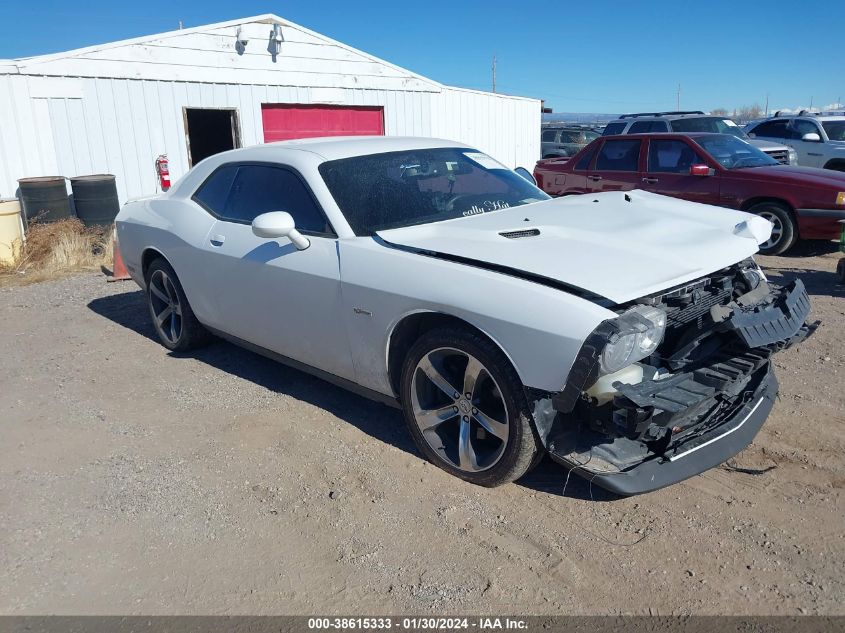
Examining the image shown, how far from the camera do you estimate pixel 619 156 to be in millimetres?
9586

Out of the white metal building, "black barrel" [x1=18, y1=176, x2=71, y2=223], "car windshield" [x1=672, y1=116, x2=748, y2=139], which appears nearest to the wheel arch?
"black barrel" [x1=18, y1=176, x2=71, y2=223]

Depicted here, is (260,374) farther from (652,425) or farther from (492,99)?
(492,99)

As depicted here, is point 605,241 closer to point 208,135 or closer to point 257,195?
point 257,195

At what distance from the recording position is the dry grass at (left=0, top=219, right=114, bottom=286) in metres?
8.78

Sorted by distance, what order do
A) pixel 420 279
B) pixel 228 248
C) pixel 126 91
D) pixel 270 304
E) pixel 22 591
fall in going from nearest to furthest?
1. pixel 22 591
2. pixel 420 279
3. pixel 270 304
4. pixel 228 248
5. pixel 126 91

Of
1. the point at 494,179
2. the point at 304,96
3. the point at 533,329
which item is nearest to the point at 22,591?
the point at 533,329

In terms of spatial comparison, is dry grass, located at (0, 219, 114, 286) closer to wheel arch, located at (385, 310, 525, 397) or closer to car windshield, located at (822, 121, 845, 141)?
wheel arch, located at (385, 310, 525, 397)

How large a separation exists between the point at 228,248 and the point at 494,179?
5.90 feet

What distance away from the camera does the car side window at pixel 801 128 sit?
47.5ft

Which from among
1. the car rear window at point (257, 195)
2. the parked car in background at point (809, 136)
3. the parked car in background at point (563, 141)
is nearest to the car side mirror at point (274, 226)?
the car rear window at point (257, 195)

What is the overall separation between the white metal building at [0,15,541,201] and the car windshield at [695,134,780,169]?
6.52m

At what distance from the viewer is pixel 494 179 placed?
4.59 metres

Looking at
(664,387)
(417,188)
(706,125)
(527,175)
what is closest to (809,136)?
(706,125)

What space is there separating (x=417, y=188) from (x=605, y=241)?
4.18ft
